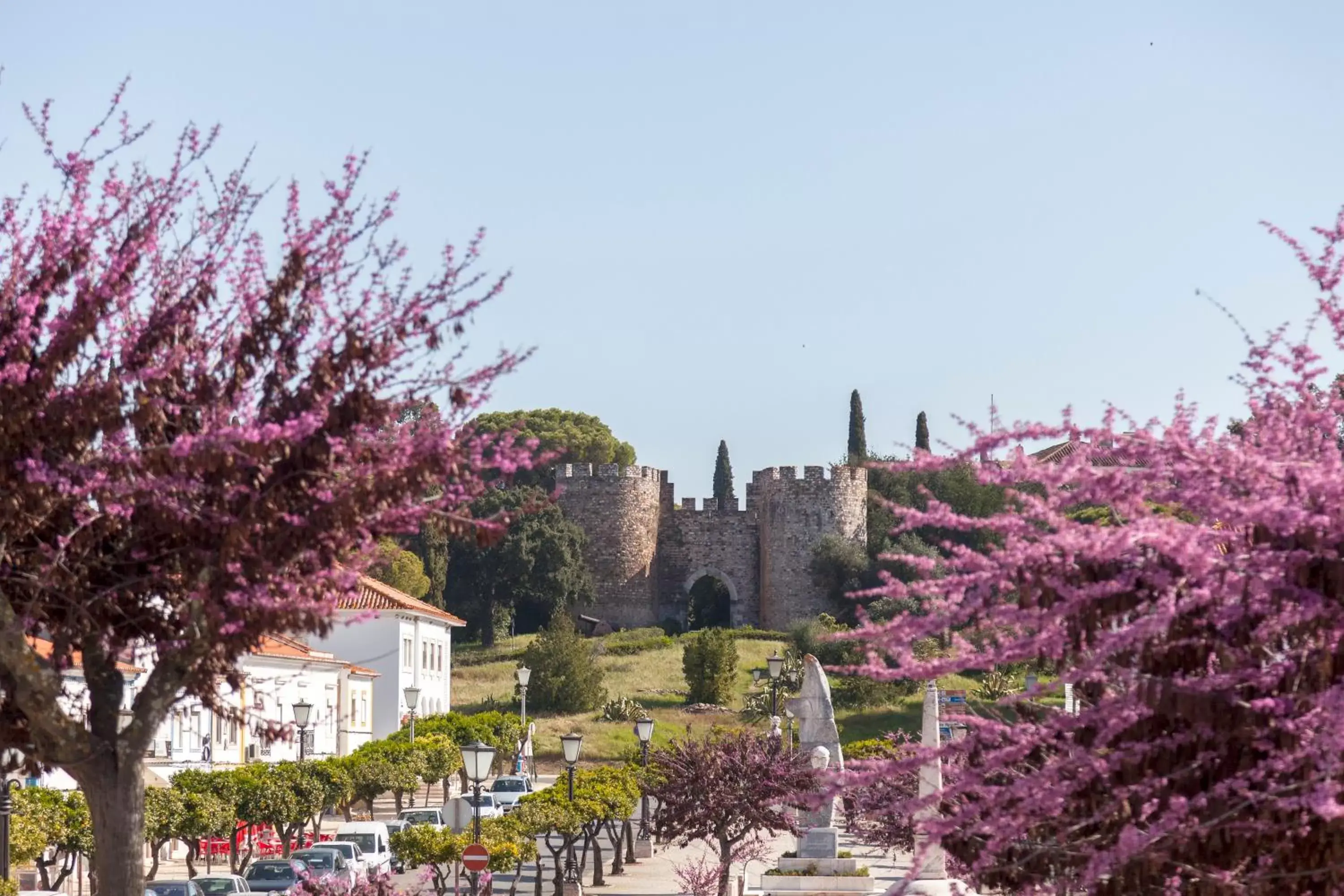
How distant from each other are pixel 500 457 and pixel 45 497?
69.1 inches

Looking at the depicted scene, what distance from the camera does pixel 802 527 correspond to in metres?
84.9

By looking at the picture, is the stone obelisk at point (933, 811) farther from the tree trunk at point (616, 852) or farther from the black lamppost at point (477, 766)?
the tree trunk at point (616, 852)

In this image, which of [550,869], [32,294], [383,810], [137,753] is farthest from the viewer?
[383,810]

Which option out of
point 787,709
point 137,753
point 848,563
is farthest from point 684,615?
point 137,753

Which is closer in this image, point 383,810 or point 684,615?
point 383,810

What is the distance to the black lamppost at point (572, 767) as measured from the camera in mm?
28734

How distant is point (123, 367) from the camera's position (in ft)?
25.0

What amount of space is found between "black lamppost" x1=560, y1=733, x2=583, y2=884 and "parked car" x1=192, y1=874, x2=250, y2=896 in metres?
5.93

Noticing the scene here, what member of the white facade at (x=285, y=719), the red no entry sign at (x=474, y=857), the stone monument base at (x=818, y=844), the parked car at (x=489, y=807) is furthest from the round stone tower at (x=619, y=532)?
the red no entry sign at (x=474, y=857)

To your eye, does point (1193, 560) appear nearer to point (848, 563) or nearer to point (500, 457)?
point (500, 457)

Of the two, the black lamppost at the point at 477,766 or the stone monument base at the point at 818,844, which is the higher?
the black lamppost at the point at 477,766

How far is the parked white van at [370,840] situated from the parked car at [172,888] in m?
7.66

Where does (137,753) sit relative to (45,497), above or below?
below

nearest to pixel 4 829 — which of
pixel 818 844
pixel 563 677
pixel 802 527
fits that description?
pixel 818 844
